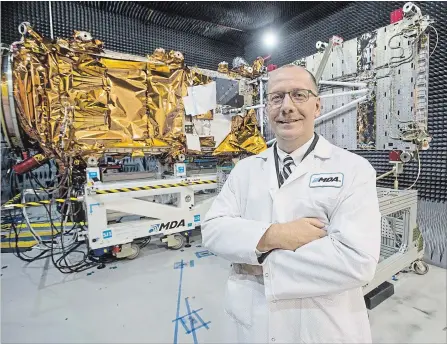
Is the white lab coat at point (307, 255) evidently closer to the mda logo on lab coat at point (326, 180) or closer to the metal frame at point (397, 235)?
the mda logo on lab coat at point (326, 180)

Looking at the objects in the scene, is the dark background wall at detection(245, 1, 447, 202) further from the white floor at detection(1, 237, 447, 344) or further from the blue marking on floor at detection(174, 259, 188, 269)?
the blue marking on floor at detection(174, 259, 188, 269)

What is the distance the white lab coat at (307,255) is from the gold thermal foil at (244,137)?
7.83ft

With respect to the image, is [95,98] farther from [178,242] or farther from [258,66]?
[258,66]

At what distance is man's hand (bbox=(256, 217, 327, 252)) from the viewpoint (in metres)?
0.98

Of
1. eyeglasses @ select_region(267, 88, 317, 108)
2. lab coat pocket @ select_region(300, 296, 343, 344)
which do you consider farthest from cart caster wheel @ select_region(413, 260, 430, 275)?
eyeglasses @ select_region(267, 88, 317, 108)

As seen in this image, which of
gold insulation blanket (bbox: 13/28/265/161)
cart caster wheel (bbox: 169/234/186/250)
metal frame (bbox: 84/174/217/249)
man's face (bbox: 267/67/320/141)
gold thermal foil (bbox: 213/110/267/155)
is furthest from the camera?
Result: gold thermal foil (bbox: 213/110/267/155)

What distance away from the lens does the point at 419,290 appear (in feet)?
8.00

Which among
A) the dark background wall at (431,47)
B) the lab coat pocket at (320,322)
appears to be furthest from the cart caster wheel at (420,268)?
the lab coat pocket at (320,322)

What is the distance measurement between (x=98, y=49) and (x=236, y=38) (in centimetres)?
364

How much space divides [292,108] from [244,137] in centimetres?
262

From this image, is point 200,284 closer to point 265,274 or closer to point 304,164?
point 265,274

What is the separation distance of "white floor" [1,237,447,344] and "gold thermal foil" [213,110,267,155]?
1555 millimetres

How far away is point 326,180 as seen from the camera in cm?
105

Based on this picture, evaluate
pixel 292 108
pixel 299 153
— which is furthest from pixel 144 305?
pixel 292 108
